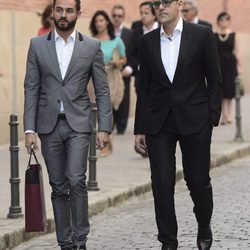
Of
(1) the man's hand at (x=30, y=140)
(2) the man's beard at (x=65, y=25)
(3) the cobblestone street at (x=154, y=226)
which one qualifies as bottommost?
(3) the cobblestone street at (x=154, y=226)

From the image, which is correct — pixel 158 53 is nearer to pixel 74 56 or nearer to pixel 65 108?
pixel 74 56

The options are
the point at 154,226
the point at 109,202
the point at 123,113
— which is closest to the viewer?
the point at 154,226

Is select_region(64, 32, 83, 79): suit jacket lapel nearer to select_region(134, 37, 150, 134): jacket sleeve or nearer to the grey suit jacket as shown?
the grey suit jacket

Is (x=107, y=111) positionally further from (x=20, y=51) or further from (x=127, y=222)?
(x=20, y=51)

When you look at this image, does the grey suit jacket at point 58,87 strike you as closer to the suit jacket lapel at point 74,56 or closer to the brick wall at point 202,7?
the suit jacket lapel at point 74,56

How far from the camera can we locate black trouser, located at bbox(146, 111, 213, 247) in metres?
7.73

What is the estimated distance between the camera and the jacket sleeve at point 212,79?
769cm

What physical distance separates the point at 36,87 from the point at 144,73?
0.80 m

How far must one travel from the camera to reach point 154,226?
384 inches

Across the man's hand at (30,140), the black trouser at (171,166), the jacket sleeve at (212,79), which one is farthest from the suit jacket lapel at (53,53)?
the jacket sleeve at (212,79)

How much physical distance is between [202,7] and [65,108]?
20.4 m

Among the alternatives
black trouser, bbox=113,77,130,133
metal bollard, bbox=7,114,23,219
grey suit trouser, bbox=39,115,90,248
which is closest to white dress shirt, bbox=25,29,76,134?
grey suit trouser, bbox=39,115,90,248

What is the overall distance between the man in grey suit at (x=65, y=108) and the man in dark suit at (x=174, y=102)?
1.24 ft

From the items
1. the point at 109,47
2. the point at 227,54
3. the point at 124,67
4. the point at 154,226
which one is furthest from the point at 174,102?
the point at 227,54
